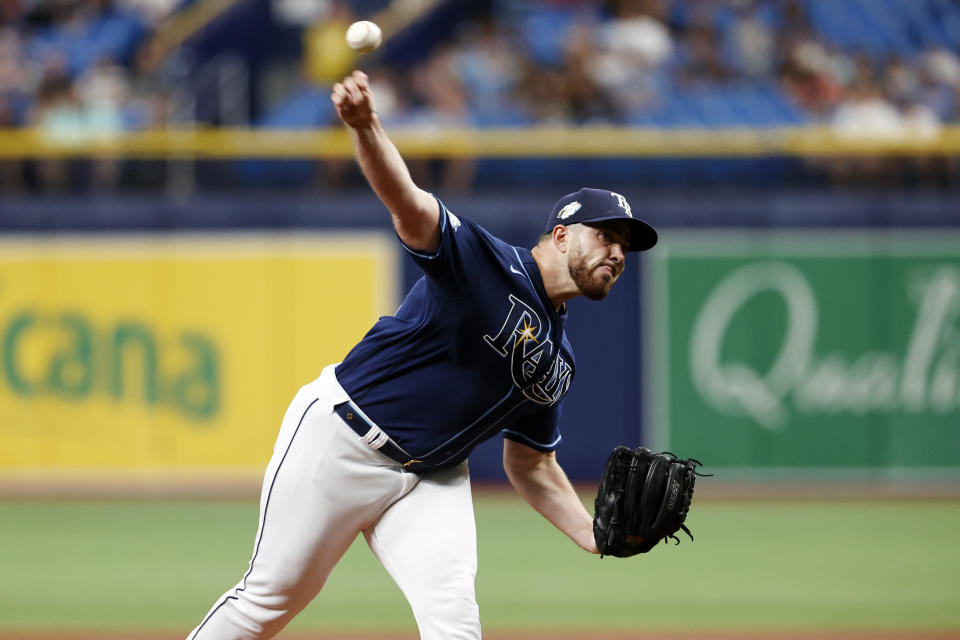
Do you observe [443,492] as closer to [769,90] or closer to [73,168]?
[73,168]

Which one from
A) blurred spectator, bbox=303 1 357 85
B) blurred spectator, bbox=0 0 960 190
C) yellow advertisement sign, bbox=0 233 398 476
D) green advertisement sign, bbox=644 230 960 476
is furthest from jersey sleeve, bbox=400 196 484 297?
blurred spectator, bbox=303 1 357 85

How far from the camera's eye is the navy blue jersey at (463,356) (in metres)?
3.70

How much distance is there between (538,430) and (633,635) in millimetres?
2175

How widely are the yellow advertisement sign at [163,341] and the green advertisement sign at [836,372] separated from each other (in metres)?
3.04

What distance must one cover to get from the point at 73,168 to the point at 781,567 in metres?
7.32

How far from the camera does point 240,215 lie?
1149 cm

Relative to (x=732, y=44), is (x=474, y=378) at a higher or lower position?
lower

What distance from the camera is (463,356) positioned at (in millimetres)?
3777

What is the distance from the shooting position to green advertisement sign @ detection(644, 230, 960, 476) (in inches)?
448

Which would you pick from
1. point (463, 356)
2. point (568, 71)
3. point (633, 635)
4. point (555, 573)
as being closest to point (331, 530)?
point (463, 356)

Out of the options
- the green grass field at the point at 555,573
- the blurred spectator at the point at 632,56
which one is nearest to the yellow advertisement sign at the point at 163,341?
the green grass field at the point at 555,573

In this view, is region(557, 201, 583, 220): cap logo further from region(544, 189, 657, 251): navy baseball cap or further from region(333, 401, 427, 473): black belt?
region(333, 401, 427, 473): black belt

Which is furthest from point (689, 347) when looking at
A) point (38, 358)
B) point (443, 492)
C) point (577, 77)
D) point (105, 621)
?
point (443, 492)

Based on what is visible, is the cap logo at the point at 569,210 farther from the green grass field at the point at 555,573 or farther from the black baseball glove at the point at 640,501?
the green grass field at the point at 555,573
